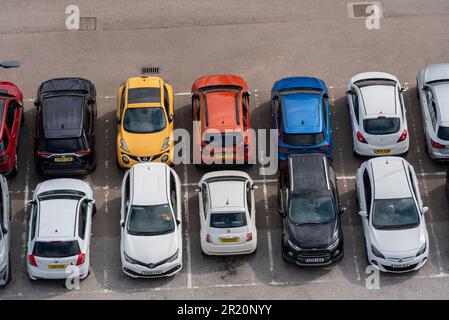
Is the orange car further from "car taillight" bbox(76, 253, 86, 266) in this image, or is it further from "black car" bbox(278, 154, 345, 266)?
"car taillight" bbox(76, 253, 86, 266)

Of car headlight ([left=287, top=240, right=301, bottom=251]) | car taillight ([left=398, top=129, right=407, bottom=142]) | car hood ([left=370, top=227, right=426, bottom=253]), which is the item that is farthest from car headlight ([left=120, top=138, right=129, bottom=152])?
car taillight ([left=398, top=129, right=407, bottom=142])

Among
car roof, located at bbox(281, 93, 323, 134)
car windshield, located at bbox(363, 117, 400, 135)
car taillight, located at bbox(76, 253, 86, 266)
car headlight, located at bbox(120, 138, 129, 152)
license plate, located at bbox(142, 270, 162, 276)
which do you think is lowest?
license plate, located at bbox(142, 270, 162, 276)

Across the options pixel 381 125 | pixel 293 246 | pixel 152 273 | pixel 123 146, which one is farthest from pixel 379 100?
pixel 152 273

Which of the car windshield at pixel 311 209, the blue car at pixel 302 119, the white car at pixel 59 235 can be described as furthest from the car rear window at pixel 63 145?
the car windshield at pixel 311 209

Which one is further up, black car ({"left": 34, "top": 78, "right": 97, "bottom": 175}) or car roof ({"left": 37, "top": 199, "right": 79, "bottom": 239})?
black car ({"left": 34, "top": 78, "right": 97, "bottom": 175})

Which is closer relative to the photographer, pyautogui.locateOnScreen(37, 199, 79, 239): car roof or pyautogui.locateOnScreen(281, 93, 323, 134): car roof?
pyautogui.locateOnScreen(37, 199, 79, 239): car roof

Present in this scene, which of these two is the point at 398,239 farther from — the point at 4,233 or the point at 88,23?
the point at 88,23

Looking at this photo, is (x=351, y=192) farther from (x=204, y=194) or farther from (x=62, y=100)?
(x=62, y=100)

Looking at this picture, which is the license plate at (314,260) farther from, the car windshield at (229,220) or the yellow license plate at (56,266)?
the yellow license plate at (56,266)
